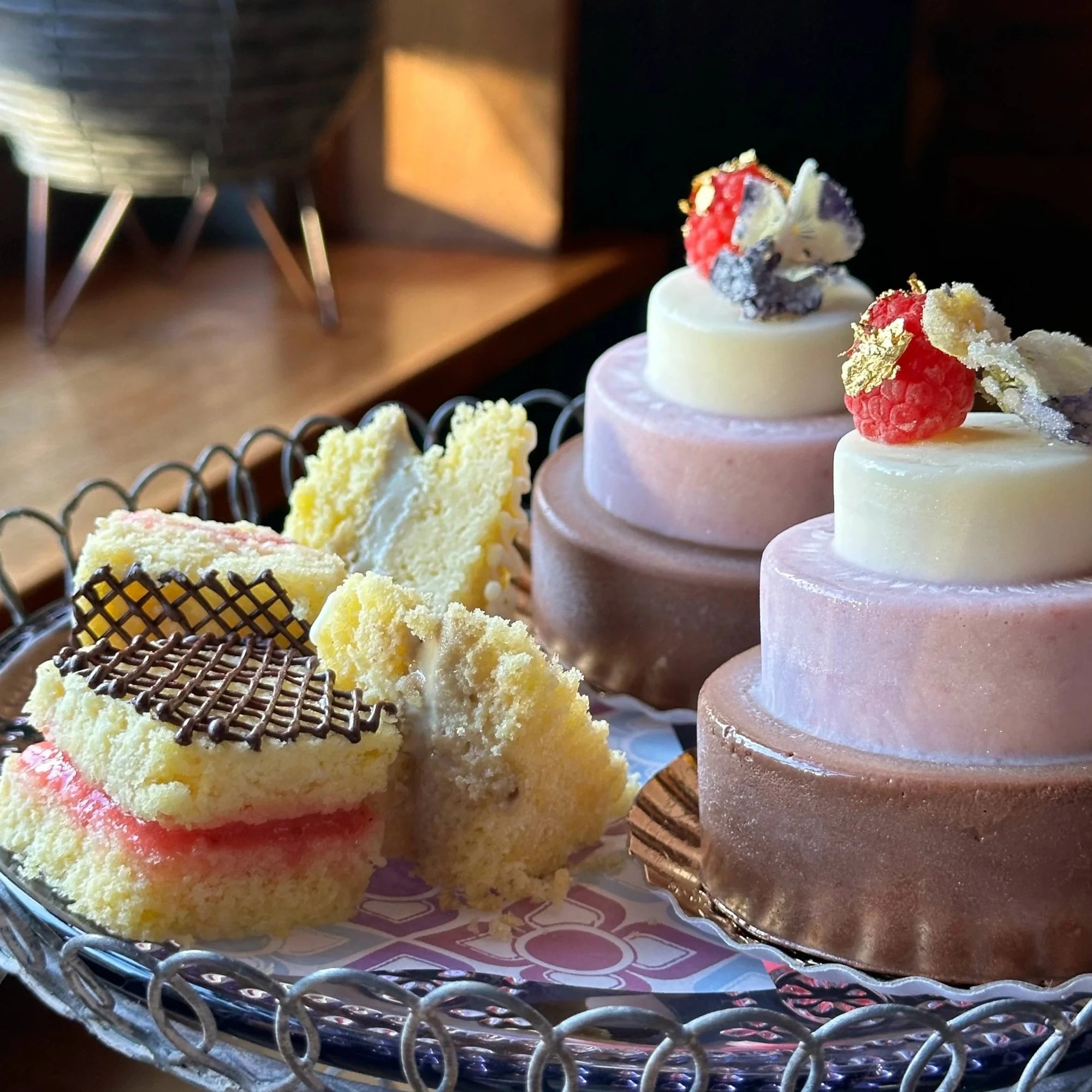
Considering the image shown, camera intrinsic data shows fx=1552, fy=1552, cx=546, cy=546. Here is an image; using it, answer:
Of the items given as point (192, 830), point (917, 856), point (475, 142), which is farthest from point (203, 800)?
point (475, 142)

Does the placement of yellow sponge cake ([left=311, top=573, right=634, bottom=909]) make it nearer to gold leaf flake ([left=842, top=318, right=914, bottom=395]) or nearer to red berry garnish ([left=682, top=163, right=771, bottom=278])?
gold leaf flake ([left=842, top=318, right=914, bottom=395])

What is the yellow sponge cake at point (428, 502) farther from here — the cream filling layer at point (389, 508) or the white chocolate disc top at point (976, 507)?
the white chocolate disc top at point (976, 507)

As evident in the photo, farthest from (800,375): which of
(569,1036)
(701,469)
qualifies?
(569,1036)

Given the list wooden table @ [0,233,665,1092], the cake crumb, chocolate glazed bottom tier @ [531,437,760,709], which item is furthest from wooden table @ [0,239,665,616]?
the cake crumb

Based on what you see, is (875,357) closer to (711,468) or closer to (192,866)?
(711,468)

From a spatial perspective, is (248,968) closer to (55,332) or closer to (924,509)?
(924,509)
